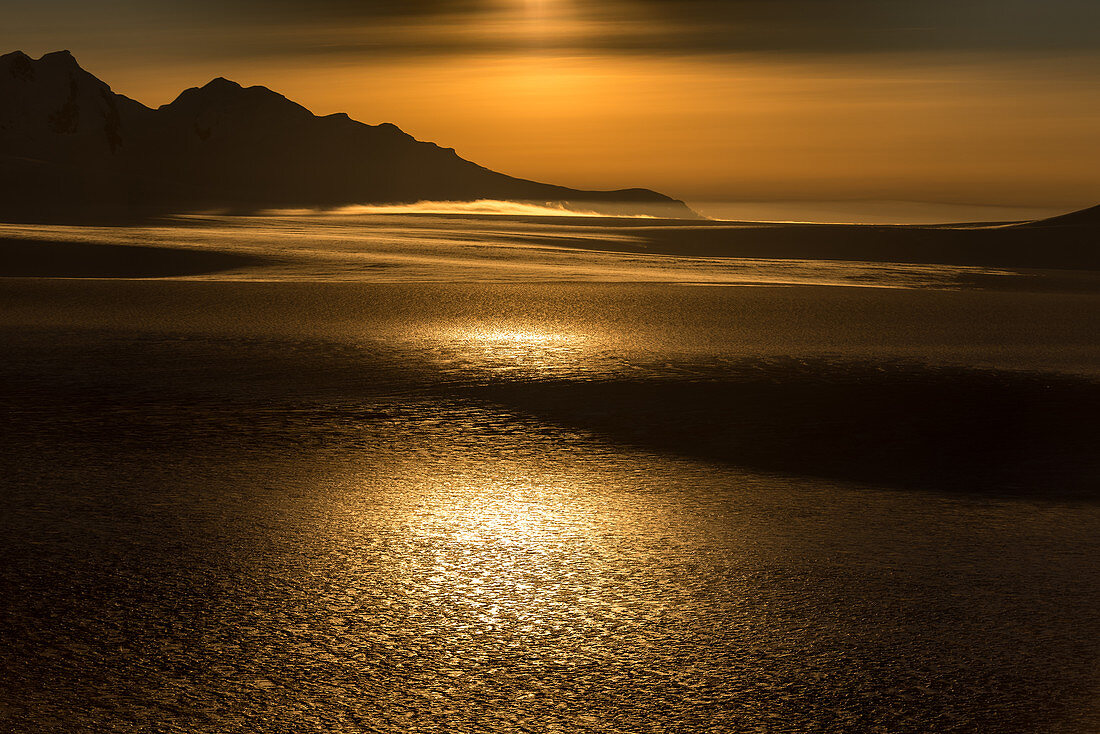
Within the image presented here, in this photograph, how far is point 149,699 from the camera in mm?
3924

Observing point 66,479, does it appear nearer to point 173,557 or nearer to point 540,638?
point 173,557

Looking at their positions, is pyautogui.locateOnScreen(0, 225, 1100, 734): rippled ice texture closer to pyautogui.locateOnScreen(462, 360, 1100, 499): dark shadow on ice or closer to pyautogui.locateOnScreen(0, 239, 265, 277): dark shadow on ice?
pyautogui.locateOnScreen(462, 360, 1100, 499): dark shadow on ice

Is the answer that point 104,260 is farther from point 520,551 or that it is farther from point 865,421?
point 520,551

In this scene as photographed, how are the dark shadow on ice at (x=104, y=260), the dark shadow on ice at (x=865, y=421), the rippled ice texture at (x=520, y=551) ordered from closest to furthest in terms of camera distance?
the rippled ice texture at (x=520, y=551) < the dark shadow on ice at (x=865, y=421) < the dark shadow on ice at (x=104, y=260)

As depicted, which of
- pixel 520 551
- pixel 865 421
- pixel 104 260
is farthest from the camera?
pixel 104 260

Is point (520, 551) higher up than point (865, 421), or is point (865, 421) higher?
point (865, 421)

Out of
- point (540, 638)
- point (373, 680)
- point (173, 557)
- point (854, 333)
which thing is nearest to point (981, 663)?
point (540, 638)

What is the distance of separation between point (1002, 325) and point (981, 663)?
13.3 m

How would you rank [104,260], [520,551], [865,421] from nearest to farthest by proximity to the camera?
1. [520,551]
2. [865,421]
3. [104,260]

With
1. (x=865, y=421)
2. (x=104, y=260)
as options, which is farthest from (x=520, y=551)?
(x=104, y=260)

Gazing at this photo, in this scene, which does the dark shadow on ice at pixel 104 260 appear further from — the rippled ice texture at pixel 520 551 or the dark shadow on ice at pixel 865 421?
the dark shadow on ice at pixel 865 421

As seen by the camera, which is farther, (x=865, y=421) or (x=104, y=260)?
(x=104, y=260)

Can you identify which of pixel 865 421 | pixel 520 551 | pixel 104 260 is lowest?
pixel 520 551

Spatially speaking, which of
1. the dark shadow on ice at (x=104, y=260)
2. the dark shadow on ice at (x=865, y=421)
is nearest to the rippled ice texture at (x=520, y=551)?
the dark shadow on ice at (x=865, y=421)
